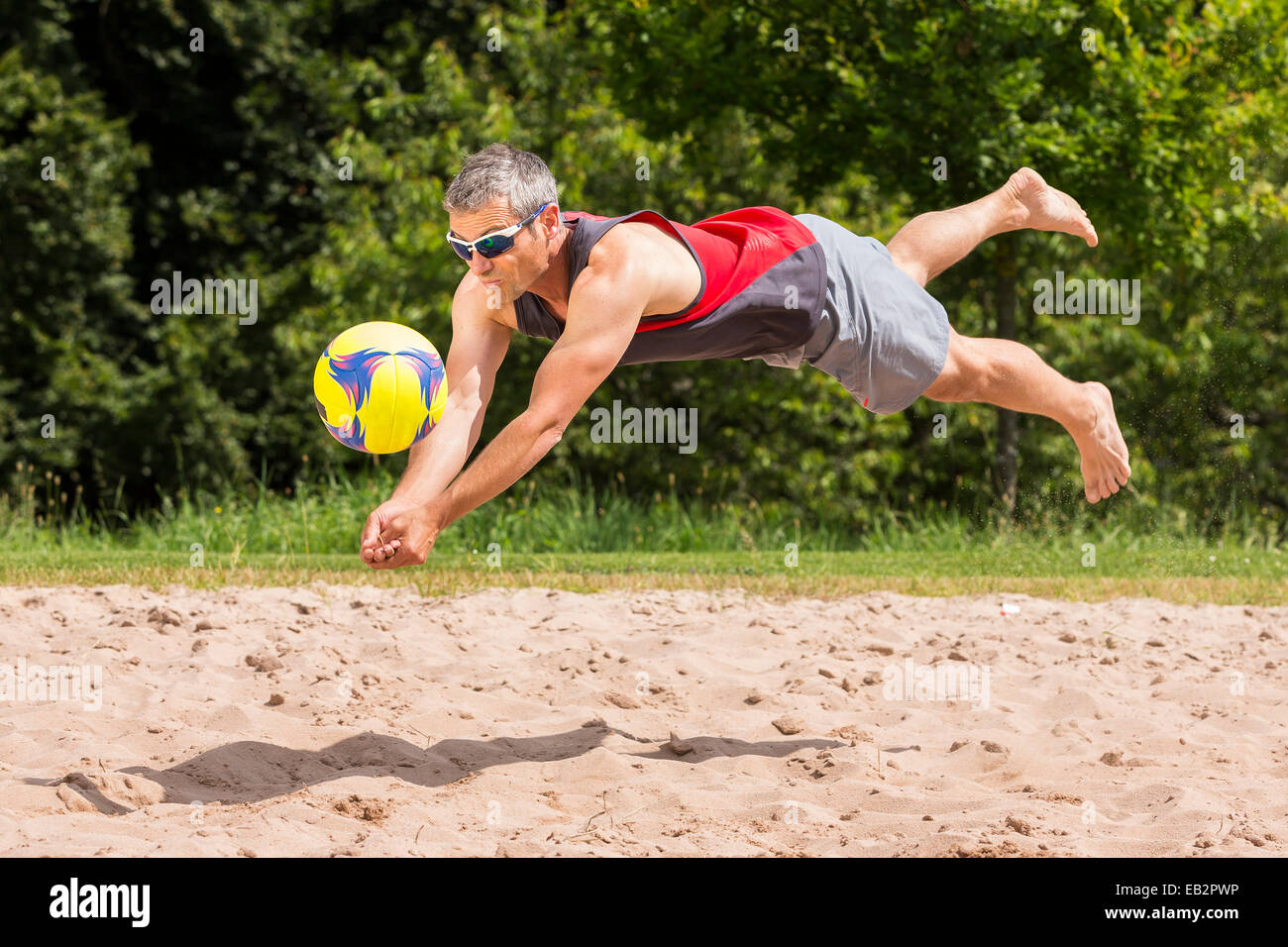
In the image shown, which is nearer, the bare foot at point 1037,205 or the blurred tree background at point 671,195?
the bare foot at point 1037,205

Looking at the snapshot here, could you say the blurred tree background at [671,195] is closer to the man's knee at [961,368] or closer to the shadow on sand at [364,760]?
the man's knee at [961,368]

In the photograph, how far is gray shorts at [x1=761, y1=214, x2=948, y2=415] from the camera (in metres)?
4.53

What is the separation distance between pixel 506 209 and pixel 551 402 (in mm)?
624

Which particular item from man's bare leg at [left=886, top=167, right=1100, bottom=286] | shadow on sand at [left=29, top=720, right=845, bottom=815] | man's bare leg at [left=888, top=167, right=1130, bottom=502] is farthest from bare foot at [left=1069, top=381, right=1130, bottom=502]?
shadow on sand at [left=29, top=720, right=845, bottom=815]

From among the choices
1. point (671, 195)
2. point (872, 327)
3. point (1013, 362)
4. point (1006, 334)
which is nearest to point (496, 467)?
point (872, 327)

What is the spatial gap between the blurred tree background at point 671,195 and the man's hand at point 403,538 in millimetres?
6666

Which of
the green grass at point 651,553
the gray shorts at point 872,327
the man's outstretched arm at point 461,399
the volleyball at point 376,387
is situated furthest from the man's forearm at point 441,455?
the green grass at point 651,553

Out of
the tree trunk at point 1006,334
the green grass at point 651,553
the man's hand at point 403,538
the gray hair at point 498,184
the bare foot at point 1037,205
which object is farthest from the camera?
the tree trunk at point 1006,334

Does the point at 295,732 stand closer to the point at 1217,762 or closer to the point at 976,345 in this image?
the point at 976,345

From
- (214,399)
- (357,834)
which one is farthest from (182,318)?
(357,834)

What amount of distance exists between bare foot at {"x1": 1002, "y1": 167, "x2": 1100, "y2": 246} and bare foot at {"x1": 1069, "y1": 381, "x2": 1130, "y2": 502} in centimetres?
65

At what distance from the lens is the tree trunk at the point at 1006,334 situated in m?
10.6

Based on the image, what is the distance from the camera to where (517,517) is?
393 inches

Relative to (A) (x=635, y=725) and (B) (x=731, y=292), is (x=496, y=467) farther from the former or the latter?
(A) (x=635, y=725)
